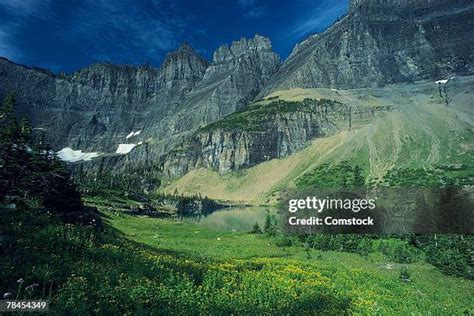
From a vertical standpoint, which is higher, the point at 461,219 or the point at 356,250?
the point at 461,219

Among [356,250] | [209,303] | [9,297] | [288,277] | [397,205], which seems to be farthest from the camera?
[397,205]

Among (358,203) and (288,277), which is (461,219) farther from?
(288,277)

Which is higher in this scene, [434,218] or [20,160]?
[20,160]

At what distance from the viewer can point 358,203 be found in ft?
143

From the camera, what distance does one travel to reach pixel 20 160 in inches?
1677

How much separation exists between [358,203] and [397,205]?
3595 centimetres

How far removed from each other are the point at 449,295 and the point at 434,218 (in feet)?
97.3

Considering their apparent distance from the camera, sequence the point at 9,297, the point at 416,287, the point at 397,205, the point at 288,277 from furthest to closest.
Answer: the point at 397,205 → the point at 416,287 → the point at 288,277 → the point at 9,297

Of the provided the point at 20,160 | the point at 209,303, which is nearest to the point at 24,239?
the point at 209,303

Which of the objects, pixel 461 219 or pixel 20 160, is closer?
pixel 20 160

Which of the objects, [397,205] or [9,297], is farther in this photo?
[397,205]

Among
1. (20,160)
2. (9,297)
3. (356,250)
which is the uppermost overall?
(20,160)

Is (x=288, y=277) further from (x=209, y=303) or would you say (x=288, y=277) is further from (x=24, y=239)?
(x=24, y=239)

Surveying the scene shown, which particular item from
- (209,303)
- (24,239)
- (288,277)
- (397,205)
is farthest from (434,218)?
(24,239)
